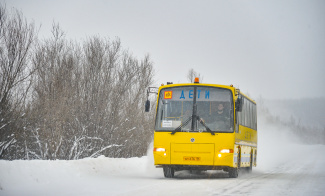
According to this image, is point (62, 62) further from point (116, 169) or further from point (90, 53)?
point (116, 169)

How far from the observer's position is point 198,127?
16234mm

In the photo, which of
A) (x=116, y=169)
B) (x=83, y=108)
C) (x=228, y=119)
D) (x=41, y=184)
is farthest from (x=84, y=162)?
(x=83, y=108)

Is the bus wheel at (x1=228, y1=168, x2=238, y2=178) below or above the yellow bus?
below

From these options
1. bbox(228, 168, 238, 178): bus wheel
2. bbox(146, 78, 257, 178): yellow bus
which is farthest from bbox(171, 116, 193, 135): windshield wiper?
bbox(228, 168, 238, 178): bus wheel

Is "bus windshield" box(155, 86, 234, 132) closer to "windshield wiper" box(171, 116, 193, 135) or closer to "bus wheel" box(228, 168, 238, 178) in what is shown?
"windshield wiper" box(171, 116, 193, 135)

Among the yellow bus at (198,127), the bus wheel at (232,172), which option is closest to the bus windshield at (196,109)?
the yellow bus at (198,127)

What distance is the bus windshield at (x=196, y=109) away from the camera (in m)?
16.3

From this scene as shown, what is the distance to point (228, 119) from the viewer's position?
16.4m

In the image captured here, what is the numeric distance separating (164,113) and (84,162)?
324cm

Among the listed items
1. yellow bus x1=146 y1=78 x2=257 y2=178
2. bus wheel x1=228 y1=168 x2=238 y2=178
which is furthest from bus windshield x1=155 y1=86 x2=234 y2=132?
bus wheel x1=228 y1=168 x2=238 y2=178

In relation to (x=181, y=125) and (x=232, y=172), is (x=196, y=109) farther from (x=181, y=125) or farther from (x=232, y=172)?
(x=232, y=172)

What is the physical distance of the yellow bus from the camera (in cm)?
1608

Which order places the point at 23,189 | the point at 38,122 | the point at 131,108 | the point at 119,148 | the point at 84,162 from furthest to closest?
the point at 131,108, the point at 119,148, the point at 38,122, the point at 84,162, the point at 23,189

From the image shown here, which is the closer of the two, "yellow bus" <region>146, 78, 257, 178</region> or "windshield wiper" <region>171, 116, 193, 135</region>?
"yellow bus" <region>146, 78, 257, 178</region>
